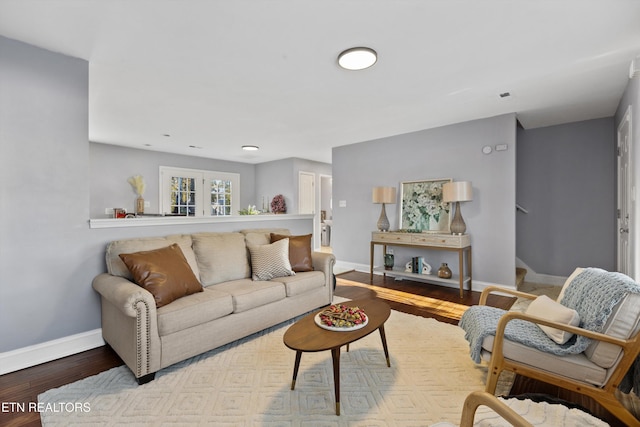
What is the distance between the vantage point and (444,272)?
421cm

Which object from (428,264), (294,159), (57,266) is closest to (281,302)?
(57,266)

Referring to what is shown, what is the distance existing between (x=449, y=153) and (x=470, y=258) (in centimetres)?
157

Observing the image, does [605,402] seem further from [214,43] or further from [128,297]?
[214,43]

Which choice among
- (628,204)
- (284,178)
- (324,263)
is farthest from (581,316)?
(284,178)

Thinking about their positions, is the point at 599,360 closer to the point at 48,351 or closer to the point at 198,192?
the point at 48,351

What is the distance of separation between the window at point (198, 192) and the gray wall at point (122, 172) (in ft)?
0.54

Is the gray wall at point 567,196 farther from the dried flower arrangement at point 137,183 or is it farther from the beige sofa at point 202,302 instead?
the dried flower arrangement at point 137,183

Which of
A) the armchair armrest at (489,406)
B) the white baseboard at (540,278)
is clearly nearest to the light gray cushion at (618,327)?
the armchair armrest at (489,406)

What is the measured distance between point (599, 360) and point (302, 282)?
2.19 m

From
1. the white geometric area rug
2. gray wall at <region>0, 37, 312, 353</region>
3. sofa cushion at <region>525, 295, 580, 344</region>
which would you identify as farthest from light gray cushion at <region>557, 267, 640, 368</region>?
gray wall at <region>0, 37, 312, 353</region>

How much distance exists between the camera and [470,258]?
4.20 m

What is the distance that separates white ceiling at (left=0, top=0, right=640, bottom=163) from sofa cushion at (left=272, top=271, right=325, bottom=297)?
1971 mm

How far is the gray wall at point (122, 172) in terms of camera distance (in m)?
5.53

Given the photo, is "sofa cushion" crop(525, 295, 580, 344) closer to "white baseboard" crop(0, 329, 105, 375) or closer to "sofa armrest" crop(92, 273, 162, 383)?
"sofa armrest" crop(92, 273, 162, 383)
